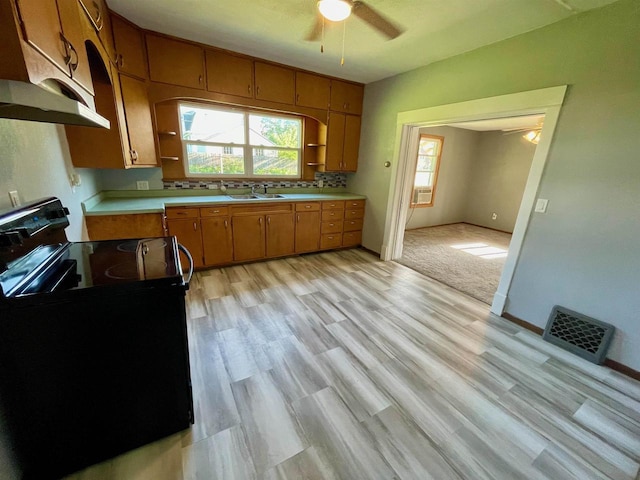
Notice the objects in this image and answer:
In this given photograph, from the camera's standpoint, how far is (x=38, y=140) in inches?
60.7

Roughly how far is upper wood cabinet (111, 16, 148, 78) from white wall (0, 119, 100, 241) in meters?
0.95

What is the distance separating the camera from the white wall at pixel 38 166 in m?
1.21

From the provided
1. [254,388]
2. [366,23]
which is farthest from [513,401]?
[366,23]

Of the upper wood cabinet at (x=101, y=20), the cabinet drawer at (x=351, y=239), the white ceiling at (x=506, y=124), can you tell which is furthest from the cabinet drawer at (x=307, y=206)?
the white ceiling at (x=506, y=124)

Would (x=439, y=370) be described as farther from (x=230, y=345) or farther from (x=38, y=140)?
(x=38, y=140)

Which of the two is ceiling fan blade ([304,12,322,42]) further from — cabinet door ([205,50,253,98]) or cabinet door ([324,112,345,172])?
cabinet door ([324,112,345,172])

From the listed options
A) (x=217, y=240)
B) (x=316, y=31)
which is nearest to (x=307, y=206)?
(x=217, y=240)

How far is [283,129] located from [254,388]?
11.1ft

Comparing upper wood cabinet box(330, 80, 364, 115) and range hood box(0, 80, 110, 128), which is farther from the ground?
upper wood cabinet box(330, 80, 364, 115)

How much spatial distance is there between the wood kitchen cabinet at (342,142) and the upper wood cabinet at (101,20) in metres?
2.50

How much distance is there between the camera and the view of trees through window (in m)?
3.27

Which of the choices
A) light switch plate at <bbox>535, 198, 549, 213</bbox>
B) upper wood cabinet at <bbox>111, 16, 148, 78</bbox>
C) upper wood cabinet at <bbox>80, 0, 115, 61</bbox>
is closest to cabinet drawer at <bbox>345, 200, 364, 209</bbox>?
light switch plate at <bbox>535, 198, 549, 213</bbox>

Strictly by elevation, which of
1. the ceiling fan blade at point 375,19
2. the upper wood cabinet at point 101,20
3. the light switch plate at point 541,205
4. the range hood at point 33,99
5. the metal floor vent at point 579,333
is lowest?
the metal floor vent at point 579,333

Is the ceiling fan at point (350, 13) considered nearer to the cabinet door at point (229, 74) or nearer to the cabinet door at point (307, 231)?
the cabinet door at point (229, 74)
